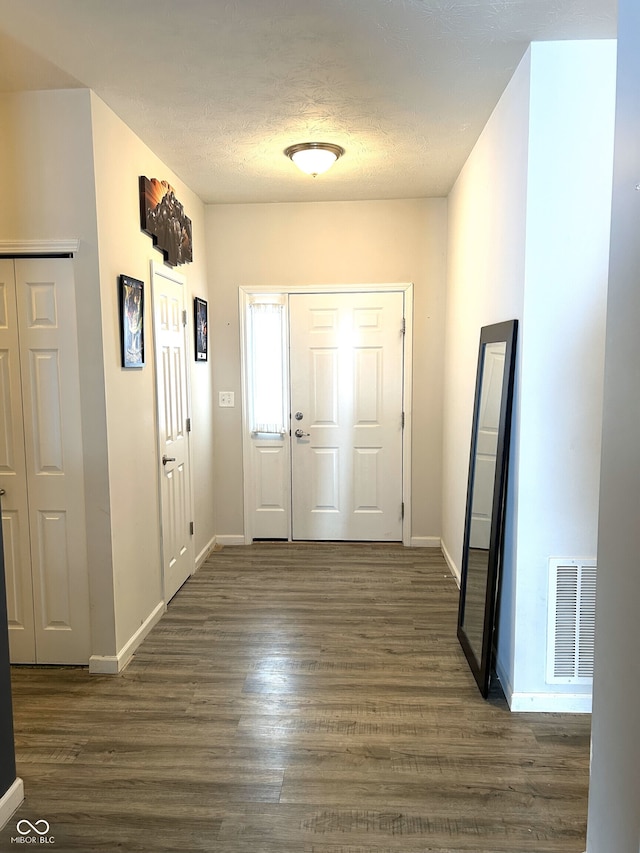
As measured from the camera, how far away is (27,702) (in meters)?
2.57

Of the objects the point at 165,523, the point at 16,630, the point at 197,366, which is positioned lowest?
the point at 16,630

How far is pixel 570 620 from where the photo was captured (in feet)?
8.02

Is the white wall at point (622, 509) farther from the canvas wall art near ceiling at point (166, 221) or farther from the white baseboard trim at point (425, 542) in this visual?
the white baseboard trim at point (425, 542)

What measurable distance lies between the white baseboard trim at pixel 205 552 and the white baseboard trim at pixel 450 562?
1.84 metres

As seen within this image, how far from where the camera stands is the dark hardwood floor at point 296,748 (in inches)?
72.4

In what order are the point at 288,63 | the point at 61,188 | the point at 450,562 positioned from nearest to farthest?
the point at 288,63
the point at 61,188
the point at 450,562

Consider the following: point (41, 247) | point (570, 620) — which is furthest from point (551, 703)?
point (41, 247)

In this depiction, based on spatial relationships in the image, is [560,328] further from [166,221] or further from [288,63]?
[166,221]

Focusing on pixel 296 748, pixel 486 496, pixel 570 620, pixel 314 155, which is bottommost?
pixel 296 748

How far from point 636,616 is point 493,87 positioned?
237 cm

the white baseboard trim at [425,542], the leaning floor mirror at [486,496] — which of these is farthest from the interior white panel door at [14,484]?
the white baseboard trim at [425,542]

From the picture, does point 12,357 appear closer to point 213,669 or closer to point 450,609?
point 213,669

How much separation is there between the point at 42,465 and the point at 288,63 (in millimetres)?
2107

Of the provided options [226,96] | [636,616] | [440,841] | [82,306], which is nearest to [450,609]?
[440,841]
